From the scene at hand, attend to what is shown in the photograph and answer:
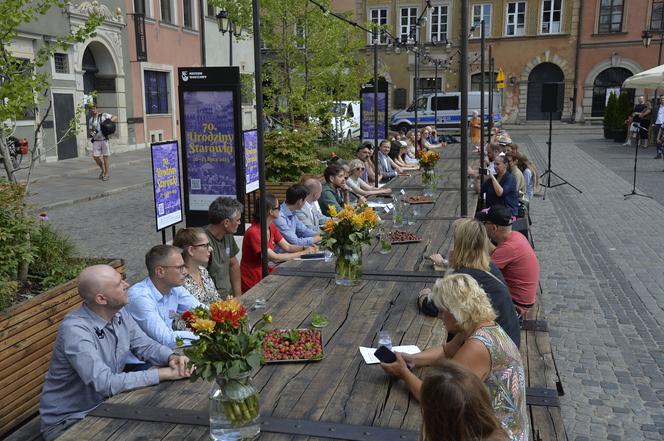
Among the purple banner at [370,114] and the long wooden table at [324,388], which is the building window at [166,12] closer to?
the purple banner at [370,114]

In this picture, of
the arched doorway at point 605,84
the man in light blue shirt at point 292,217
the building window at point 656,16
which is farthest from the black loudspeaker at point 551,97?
the building window at point 656,16

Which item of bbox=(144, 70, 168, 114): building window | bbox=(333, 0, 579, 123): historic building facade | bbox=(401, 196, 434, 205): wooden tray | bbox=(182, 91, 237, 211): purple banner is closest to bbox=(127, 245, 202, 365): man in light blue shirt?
bbox=(182, 91, 237, 211): purple banner

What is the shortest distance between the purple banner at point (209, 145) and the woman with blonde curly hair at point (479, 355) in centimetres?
471

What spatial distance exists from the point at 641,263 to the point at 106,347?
25.3ft

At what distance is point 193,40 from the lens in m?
30.1

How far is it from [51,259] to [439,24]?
38.4 metres

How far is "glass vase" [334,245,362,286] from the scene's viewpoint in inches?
193

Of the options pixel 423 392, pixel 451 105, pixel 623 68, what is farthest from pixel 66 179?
pixel 623 68

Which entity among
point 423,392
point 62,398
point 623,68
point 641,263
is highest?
point 623,68

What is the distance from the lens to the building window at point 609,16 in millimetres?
38219

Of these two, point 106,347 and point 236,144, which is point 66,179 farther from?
point 106,347

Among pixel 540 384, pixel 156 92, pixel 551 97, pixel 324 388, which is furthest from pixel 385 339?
pixel 156 92

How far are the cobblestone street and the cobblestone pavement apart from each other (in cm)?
1

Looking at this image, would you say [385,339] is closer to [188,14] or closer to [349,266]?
[349,266]
